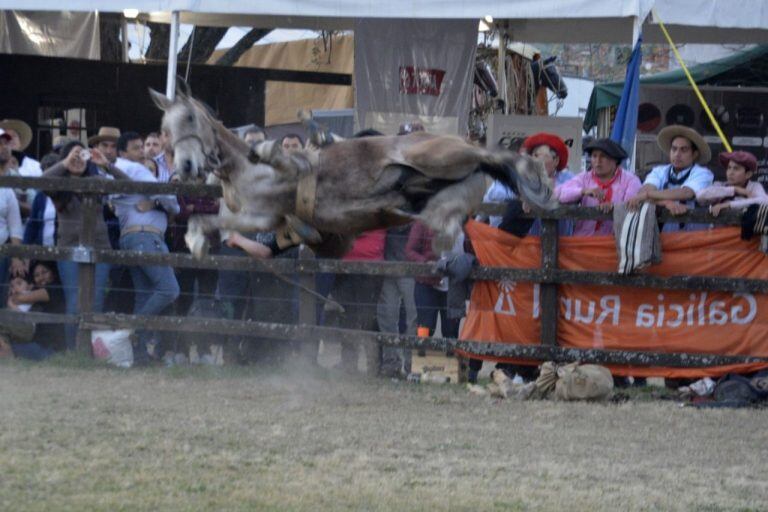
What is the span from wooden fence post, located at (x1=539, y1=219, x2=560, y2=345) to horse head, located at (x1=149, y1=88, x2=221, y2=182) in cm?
394

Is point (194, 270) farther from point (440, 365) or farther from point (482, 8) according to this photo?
point (482, 8)

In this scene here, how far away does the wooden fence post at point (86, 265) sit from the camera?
11.2m

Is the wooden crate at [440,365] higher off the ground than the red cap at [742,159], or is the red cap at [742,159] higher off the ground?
the red cap at [742,159]

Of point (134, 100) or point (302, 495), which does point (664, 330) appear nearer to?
point (302, 495)

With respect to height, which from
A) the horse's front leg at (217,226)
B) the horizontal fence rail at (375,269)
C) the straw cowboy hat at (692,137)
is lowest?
the horizontal fence rail at (375,269)

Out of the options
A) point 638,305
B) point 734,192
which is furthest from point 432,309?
point 734,192

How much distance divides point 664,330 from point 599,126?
9.01 meters

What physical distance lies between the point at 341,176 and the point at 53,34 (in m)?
10.2

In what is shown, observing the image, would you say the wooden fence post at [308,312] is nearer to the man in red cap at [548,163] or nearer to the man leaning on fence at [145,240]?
the man leaning on fence at [145,240]

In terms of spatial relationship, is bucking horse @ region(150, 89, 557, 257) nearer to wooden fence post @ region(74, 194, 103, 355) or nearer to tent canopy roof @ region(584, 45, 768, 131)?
wooden fence post @ region(74, 194, 103, 355)

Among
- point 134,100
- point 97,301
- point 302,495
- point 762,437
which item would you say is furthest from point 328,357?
point 134,100

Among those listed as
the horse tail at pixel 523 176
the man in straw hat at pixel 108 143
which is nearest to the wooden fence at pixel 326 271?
the man in straw hat at pixel 108 143

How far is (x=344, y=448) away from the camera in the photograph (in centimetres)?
775

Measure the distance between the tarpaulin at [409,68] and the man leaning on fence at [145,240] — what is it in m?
3.17
